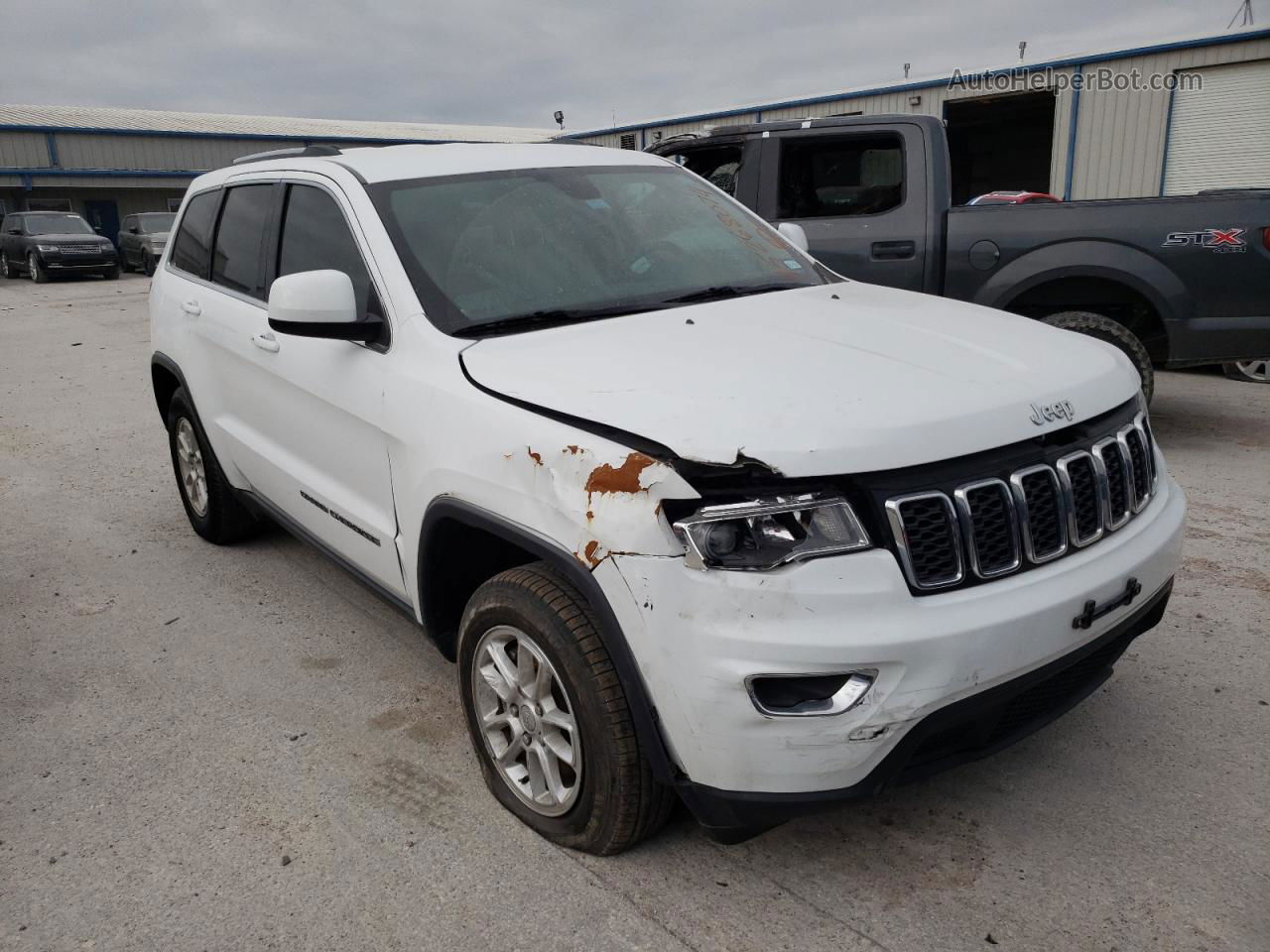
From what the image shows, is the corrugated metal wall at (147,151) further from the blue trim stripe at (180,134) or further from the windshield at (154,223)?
the windshield at (154,223)

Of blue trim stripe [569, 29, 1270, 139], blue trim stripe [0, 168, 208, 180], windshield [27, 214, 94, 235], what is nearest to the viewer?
blue trim stripe [569, 29, 1270, 139]

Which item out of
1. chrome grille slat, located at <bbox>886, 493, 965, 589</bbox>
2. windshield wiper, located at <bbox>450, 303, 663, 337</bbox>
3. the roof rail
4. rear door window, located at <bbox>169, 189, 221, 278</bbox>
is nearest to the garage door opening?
rear door window, located at <bbox>169, 189, 221, 278</bbox>

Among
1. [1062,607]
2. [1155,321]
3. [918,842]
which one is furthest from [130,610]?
[1155,321]

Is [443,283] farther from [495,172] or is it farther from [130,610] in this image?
[130,610]

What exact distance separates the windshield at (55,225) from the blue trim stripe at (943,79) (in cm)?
1214

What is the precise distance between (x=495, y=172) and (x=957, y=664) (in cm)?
228

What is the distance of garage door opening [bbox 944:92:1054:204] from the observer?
24109 mm

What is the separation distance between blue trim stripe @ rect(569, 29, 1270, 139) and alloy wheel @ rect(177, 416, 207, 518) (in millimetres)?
16107

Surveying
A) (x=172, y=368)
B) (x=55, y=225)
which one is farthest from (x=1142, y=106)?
(x=55, y=225)

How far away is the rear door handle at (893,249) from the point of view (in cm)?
638

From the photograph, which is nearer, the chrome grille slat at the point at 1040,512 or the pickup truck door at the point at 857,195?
the chrome grille slat at the point at 1040,512

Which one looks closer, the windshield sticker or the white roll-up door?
the windshield sticker

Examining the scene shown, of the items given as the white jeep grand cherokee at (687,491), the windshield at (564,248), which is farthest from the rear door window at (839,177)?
the white jeep grand cherokee at (687,491)

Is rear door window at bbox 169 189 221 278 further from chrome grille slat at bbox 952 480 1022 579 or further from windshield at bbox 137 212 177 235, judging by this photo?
windshield at bbox 137 212 177 235
